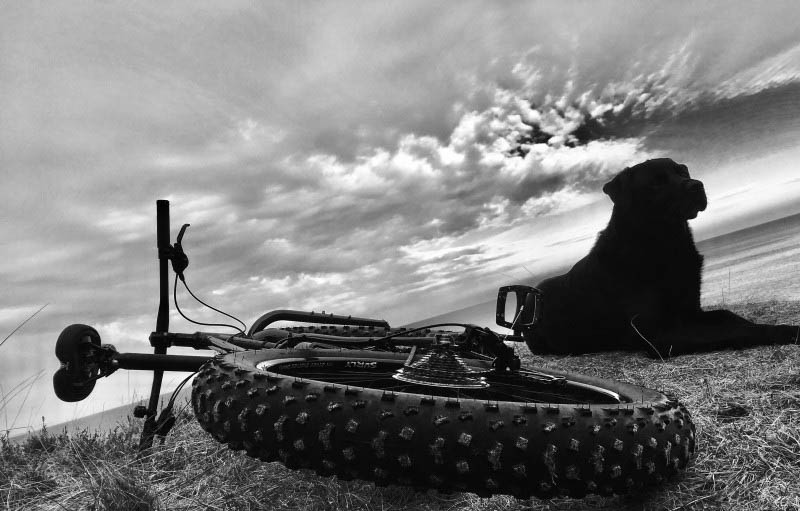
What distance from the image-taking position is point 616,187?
696cm

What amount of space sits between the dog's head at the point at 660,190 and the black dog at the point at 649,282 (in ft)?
0.03

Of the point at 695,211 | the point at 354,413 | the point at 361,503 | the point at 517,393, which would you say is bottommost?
the point at 361,503

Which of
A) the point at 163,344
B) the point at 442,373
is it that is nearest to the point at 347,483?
the point at 442,373

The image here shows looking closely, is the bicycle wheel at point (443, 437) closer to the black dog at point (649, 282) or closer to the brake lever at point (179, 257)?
the brake lever at point (179, 257)

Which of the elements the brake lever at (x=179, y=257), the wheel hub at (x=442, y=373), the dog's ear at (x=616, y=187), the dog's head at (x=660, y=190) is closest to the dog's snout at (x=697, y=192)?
the dog's head at (x=660, y=190)

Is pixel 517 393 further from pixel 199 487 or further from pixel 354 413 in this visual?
pixel 199 487

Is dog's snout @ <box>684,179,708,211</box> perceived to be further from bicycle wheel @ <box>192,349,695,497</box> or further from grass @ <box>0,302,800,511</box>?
bicycle wheel @ <box>192,349,695,497</box>

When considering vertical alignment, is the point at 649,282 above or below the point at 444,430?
above

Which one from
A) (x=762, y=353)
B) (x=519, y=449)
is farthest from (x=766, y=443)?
(x=762, y=353)

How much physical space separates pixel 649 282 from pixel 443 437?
5.64 m

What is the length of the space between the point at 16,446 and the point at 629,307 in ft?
20.7

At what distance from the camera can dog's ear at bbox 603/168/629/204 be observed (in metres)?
6.89

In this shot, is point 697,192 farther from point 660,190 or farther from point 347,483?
point 347,483

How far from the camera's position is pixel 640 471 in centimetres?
228
